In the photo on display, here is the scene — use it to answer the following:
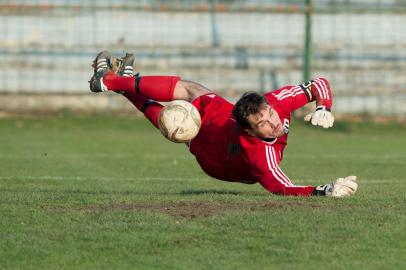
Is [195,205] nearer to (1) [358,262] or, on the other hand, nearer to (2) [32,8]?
(1) [358,262]

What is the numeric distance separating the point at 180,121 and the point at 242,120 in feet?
2.31

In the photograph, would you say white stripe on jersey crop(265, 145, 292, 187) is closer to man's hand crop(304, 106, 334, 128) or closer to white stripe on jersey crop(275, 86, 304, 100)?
man's hand crop(304, 106, 334, 128)

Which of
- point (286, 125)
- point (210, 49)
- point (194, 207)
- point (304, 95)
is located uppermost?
point (304, 95)

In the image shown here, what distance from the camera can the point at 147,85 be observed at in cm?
1196

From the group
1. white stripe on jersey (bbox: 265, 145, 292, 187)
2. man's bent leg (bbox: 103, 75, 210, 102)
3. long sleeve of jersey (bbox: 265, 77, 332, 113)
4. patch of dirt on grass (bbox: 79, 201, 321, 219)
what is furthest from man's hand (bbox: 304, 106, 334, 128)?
man's bent leg (bbox: 103, 75, 210, 102)

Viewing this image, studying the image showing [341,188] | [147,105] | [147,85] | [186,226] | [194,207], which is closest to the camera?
[186,226]

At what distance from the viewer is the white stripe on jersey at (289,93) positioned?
1168 cm

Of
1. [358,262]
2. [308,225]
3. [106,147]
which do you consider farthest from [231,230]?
[106,147]

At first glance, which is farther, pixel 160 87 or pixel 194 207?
pixel 160 87

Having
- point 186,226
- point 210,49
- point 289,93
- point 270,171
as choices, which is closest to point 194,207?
point 186,226

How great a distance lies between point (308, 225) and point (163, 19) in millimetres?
18777

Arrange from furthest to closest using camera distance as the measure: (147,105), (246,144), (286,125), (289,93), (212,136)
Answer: (147,105), (289,93), (212,136), (286,125), (246,144)

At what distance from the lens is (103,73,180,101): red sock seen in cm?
1182

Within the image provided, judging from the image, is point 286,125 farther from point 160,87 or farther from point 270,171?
point 160,87
